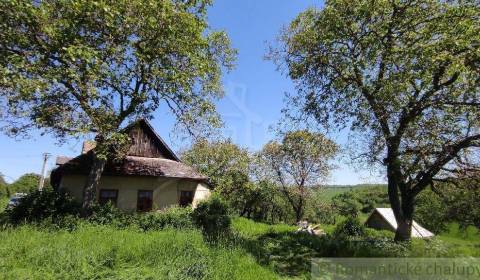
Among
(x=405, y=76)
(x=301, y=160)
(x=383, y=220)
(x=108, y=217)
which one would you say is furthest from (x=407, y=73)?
(x=383, y=220)

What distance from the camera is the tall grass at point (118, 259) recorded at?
6.82 metres

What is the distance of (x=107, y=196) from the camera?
19.5 meters

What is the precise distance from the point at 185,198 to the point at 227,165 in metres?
17.8

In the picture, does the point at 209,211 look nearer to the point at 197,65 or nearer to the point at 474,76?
the point at 197,65

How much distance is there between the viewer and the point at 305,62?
14.3 metres

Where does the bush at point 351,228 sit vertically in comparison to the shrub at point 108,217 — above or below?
below

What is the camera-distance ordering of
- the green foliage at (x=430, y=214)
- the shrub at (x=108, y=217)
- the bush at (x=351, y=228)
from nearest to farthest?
the shrub at (x=108, y=217) → the bush at (x=351, y=228) → the green foliage at (x=430, y=214)

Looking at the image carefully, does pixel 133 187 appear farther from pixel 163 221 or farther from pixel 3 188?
pixel 3 188

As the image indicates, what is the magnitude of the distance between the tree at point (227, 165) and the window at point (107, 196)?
1914 centimetres

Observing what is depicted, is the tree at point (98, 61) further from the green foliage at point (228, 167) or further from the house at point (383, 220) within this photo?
the house at point (383, 220)

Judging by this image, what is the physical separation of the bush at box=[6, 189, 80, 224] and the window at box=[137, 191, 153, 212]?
4620 millimetres

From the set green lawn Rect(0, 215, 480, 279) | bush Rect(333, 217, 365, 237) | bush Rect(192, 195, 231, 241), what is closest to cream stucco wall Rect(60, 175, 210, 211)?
bush Rect(192, 195, 231, 241)

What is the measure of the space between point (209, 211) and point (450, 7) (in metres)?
15.3

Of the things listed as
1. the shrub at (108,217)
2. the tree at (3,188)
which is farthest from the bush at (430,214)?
the tree at (3,188)
